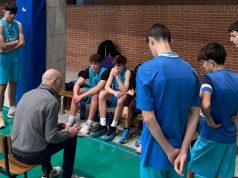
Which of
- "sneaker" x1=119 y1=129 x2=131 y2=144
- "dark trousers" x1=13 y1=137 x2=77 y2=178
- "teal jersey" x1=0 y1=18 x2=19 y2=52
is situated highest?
"teal jersey" x1=0 y1=18 x2=19 y2=52

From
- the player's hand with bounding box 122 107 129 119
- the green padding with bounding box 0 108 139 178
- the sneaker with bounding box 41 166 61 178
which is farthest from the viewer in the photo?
the player's hand with bounding box 122 107 129 119

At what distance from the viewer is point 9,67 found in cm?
585

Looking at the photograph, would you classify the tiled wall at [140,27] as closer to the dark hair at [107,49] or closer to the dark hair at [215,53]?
the dark hair at [107,49]

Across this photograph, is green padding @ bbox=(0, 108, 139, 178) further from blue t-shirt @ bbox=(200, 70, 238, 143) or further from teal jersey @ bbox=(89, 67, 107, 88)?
blue t-shirt @ bbox=(200, 70, 238, 143)

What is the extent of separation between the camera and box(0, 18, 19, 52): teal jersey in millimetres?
5699

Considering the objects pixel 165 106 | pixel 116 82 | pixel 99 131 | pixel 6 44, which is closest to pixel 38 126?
pixel 165 106

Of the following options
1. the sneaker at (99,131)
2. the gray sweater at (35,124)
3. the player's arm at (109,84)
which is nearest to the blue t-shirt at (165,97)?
the gray sweater at (35,124)

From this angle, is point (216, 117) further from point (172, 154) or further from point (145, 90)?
point (145, 90)

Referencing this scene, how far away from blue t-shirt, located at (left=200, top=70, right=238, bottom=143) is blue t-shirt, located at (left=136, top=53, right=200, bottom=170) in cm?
57

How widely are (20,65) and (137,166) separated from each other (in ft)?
10.5

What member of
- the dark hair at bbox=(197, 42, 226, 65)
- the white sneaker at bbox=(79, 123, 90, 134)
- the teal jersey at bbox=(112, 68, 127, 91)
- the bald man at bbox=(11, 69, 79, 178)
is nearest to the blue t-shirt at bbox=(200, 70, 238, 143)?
the dark hair at bbox=(197, 42, 226, 65)

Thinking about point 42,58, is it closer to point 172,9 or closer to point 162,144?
point 172,9

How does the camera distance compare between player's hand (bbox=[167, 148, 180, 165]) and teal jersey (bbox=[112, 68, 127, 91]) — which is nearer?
player's hand (bbox=[167, 148, 180, 165])

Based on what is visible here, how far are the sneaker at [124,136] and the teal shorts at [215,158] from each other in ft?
7.14
